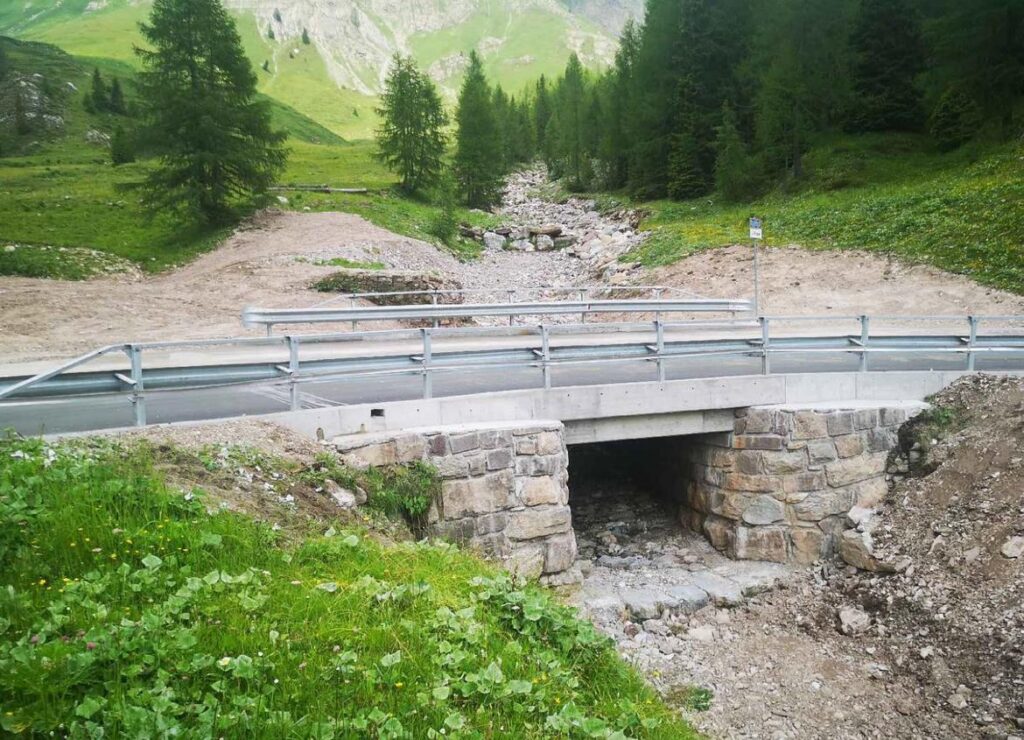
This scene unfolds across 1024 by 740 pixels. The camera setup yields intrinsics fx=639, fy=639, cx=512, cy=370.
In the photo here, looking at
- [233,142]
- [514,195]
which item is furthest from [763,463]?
[514,195]

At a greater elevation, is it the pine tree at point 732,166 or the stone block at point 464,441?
the pine tree at point 732,166

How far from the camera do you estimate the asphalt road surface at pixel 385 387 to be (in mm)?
7359

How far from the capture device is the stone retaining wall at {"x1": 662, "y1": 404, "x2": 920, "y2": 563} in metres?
10.2

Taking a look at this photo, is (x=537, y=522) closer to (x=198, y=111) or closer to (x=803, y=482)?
(x=803, y=482)

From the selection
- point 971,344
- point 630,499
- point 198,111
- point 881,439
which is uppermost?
point 198,111

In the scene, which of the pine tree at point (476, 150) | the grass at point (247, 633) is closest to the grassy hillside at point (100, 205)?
the pine tree at point (476, 150)

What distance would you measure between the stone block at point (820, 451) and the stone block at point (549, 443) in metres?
4.32

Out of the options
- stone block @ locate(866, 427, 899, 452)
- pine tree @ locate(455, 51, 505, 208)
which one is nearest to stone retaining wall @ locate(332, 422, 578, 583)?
stone block @ locate(866, 427, 899, 452)

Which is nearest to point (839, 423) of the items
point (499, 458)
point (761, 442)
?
point (761, 442)

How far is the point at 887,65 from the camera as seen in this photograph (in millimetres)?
36344

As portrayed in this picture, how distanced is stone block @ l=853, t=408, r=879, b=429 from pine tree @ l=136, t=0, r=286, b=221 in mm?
26784

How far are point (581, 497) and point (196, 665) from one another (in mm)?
10077

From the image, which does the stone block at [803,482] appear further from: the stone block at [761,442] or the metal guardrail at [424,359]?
the metal guardrail at [424,359]

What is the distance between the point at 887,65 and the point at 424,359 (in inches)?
1567
